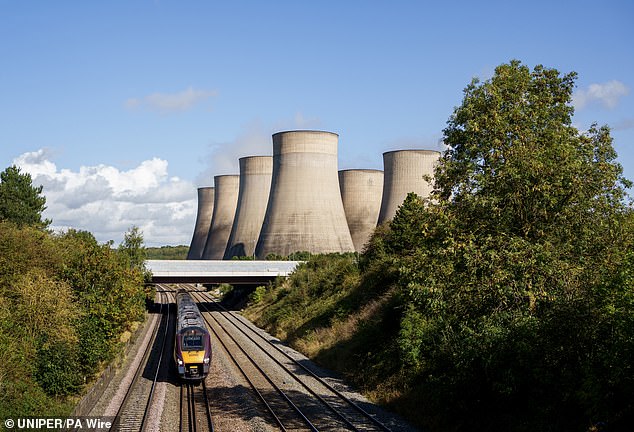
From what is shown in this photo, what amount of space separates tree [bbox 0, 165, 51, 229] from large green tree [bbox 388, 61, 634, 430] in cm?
3308

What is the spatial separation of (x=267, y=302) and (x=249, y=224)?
18056mm

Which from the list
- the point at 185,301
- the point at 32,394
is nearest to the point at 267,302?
the point at 185,301

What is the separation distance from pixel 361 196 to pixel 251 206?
12.5m

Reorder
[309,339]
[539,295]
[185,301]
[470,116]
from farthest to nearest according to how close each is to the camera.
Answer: [185,301], [309,339], [470,116], [539,295]

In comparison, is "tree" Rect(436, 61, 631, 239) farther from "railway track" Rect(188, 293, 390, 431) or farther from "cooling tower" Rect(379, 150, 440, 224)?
"cooling tower" Rect(379, 150, 440, 224)

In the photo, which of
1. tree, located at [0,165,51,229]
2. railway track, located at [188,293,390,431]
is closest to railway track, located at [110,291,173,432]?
railway track, located at [188,293,390,431]

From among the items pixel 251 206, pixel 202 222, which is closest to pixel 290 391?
pixel 251 206

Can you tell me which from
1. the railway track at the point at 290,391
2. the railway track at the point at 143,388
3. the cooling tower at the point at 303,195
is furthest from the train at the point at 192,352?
the cooling tower at the point at 303,195

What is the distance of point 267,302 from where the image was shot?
44375 millimetres

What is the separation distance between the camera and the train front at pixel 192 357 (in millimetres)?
19453

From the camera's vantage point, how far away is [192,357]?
1952 cm

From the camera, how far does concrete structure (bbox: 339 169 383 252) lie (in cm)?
6588

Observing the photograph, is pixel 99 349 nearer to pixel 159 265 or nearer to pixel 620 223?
pixel 620 223

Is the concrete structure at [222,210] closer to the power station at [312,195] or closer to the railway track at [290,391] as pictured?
the power station at [312,195]
